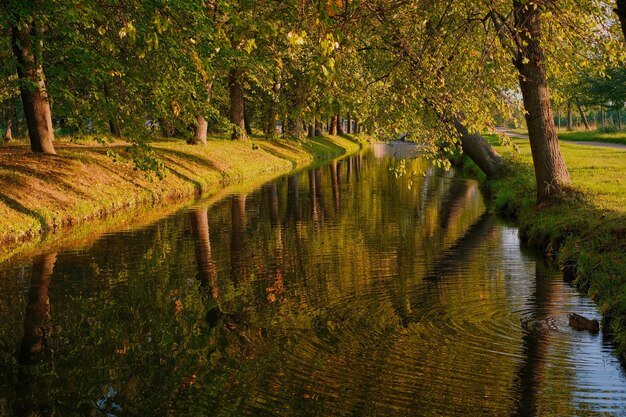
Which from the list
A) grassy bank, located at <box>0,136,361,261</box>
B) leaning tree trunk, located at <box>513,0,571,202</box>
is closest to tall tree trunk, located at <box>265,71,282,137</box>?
grassy bank, located at <box>0,136,361,261</box>

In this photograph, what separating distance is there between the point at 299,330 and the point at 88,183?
Answer: 637 inches

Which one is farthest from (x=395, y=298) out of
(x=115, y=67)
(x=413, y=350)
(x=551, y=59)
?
(x=115, y=67)

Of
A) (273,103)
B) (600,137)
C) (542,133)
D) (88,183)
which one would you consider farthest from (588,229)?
(600,137)

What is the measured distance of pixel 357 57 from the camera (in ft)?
61.4

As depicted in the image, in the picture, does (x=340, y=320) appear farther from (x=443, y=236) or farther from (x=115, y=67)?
(x=115, y=67)

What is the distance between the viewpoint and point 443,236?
2031cm

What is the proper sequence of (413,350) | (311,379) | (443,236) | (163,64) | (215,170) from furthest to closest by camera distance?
(215,170) < (163,64) < (443,236) < (413,350) < (311,379)

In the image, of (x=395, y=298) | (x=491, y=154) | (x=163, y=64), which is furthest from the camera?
(x=491, y=154)

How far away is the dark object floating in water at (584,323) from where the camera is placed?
35.8 ft

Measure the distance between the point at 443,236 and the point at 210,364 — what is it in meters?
11.8

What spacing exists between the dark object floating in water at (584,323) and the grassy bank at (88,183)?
12229 millimetres

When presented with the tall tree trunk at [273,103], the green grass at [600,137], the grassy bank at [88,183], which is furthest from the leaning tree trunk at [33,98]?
the green grass at [600,137]

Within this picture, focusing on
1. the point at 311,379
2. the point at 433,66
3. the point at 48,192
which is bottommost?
the point at 311,379

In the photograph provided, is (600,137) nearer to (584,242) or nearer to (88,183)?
(88,183)
